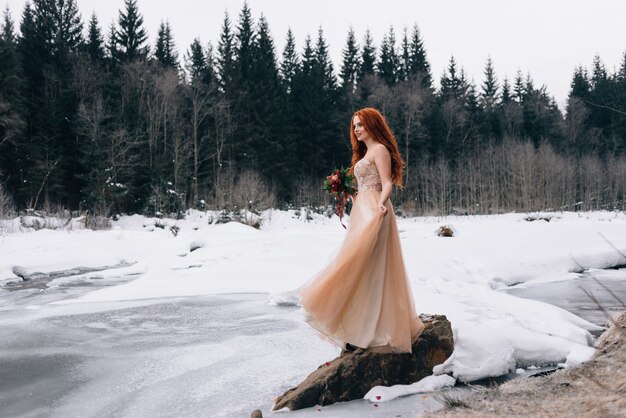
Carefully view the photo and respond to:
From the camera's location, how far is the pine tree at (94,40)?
41594 millimetres

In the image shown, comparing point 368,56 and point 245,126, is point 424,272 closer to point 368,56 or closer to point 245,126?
point 245,126

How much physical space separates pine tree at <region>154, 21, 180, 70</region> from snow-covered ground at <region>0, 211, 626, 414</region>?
2880 cm

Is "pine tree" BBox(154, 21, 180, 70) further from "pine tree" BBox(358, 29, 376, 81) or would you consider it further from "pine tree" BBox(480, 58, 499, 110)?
"pine tree" BBox(480, 58, 499, 110)

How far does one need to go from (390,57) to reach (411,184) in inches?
734

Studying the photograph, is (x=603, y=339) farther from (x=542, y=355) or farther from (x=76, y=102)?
(x=76, y=102)

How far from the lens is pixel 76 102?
115 feet

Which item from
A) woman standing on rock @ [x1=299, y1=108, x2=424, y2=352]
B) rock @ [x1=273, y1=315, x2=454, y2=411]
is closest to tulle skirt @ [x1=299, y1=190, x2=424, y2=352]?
woman standing on rock @ [x1=299, y1=108, x2=424, y2=352]

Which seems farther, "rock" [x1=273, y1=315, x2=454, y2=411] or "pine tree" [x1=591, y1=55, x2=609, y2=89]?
"pine tree" [x1=591, y1=55, x2=609, y2=89]

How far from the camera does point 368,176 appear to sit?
4367mm

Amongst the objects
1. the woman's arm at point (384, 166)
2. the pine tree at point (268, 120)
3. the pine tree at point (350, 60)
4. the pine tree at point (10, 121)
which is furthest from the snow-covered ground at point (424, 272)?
the pine tree at point (350, 60)

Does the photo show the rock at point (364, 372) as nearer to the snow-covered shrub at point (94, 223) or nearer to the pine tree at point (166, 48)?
the snow-covered shrub at point (94, 223)

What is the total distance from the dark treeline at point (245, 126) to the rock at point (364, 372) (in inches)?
981

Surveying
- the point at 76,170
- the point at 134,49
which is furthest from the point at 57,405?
the point at 134,49

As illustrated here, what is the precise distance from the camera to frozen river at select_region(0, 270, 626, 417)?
4.09 meters
